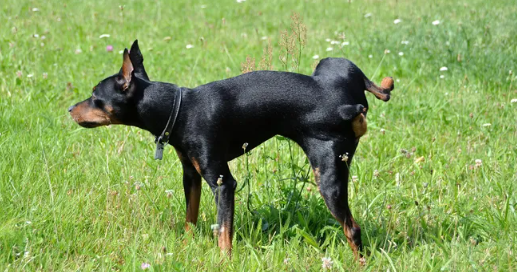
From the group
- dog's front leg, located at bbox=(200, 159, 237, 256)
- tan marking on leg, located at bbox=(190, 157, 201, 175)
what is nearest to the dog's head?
tan marking on leg, located at bbox=(190, 157, 201, 175)

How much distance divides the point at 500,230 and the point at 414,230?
50cm

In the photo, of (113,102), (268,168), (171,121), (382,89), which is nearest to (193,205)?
(171,121)

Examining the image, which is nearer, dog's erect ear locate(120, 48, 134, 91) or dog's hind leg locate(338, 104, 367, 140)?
dog's hind leg locate(338, 104, 367, 140)

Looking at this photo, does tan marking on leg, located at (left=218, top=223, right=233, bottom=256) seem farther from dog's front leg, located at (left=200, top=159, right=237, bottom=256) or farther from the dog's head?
the dog's head

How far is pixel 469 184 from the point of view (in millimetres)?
4629

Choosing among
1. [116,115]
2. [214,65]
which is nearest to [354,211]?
[116,115]

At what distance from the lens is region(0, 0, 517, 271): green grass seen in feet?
11.9

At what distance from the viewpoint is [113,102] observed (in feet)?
12.2

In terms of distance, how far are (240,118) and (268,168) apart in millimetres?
1335

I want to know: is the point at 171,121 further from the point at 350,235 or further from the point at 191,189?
the point at 350,235

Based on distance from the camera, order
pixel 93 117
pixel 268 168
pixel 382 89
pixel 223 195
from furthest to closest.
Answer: pixel 268 168 < pixel 382 89 < pixel 93 117 < pixel 223 195

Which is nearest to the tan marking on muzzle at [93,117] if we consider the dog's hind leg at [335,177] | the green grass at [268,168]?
the green grass at [268,168]

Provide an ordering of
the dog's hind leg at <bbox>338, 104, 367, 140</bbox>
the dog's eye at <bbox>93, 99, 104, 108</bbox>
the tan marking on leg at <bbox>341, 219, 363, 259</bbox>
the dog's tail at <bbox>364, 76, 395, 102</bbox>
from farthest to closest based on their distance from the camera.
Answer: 1. the dog's tail at <bbox>364, 76, 395, 102</bbox>
2. the dog's eye at <bbox>93, 99, 104, 108</bbox>
3. the tan marking on leg at <bbox>341, 219, 363, 259</bbox>
4. the dog's hind leg at <bbox>338, 104, 367, 140</bbox>

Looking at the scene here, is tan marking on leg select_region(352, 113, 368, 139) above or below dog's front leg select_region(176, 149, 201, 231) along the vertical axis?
above
